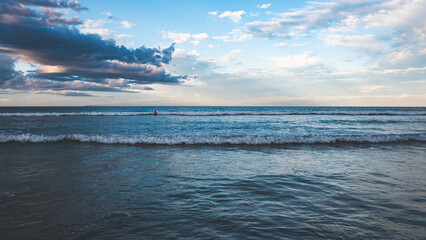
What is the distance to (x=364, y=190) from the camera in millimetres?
5449

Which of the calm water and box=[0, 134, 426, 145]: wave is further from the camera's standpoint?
box=[0, 134, 426, 145]: wave

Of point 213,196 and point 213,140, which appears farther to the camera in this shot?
point 213,140

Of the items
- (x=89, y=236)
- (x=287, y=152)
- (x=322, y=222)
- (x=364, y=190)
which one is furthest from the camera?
(x=287, y=152)

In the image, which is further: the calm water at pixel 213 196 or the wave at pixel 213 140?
the wave at pixel 213 140

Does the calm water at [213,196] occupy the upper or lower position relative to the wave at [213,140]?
lower

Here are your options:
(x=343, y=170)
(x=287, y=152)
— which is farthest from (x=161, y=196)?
(x=287, y=152)

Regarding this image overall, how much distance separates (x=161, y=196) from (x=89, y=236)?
6.07 feet

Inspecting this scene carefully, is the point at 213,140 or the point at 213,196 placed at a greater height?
the point at 213,140

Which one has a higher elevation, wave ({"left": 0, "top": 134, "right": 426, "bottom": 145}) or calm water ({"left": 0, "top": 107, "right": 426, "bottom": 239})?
wave ({"left": 0, "top": 134, "right": 426, "bottom": 145})

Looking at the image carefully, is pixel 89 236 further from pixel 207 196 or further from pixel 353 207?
pixel 353 207

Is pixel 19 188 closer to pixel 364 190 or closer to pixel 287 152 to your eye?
pixel 364 190

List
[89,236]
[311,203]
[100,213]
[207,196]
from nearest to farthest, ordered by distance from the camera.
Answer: [89,236]
[100,213]
[311,203]
[207,196]

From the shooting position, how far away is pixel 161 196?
508 centimetres

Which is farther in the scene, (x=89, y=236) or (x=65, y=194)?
(x=65, y=194)
